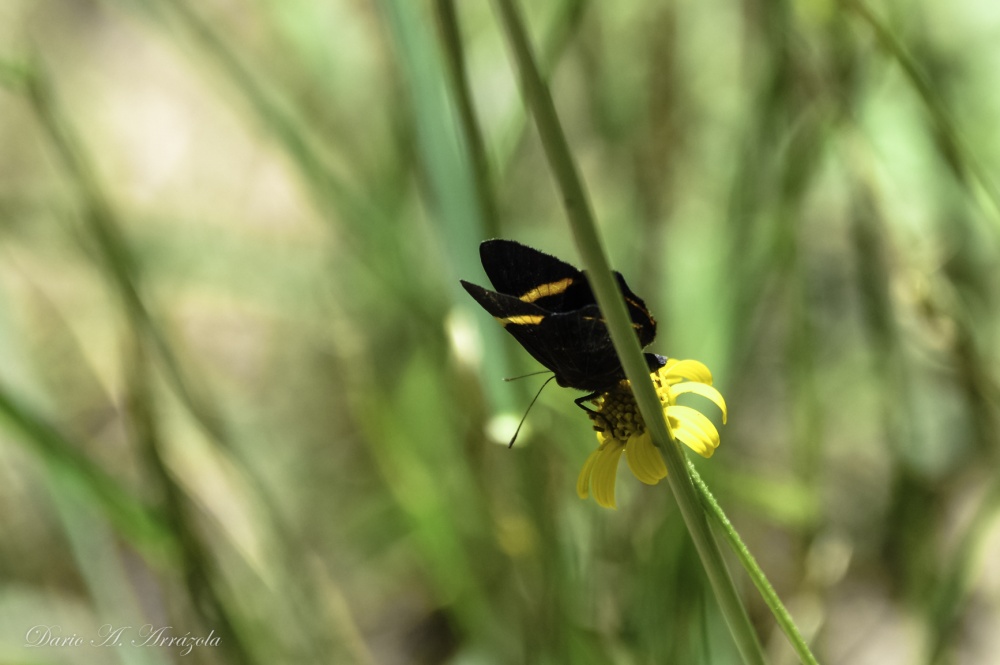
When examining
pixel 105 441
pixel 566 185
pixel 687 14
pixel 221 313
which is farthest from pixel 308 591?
pixel 687 14

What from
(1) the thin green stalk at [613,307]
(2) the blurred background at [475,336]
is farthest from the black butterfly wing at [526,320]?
(2) the blurred background at [475,336]

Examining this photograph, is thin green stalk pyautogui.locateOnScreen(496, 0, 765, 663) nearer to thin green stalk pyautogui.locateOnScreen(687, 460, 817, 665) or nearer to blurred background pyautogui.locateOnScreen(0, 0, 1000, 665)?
thin green stalk pyautogui.locateOnScreen(687, 460, 817, 665)

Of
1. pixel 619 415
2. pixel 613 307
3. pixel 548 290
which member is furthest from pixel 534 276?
pixel 613 307

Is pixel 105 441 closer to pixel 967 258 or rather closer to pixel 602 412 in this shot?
pixel 602 412

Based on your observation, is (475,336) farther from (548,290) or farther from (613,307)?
(613,307)

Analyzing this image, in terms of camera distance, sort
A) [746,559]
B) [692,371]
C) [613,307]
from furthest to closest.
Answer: [692,371] → [746,559] → [613,307]

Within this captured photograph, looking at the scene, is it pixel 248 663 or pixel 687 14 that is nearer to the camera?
pixel 248 663
